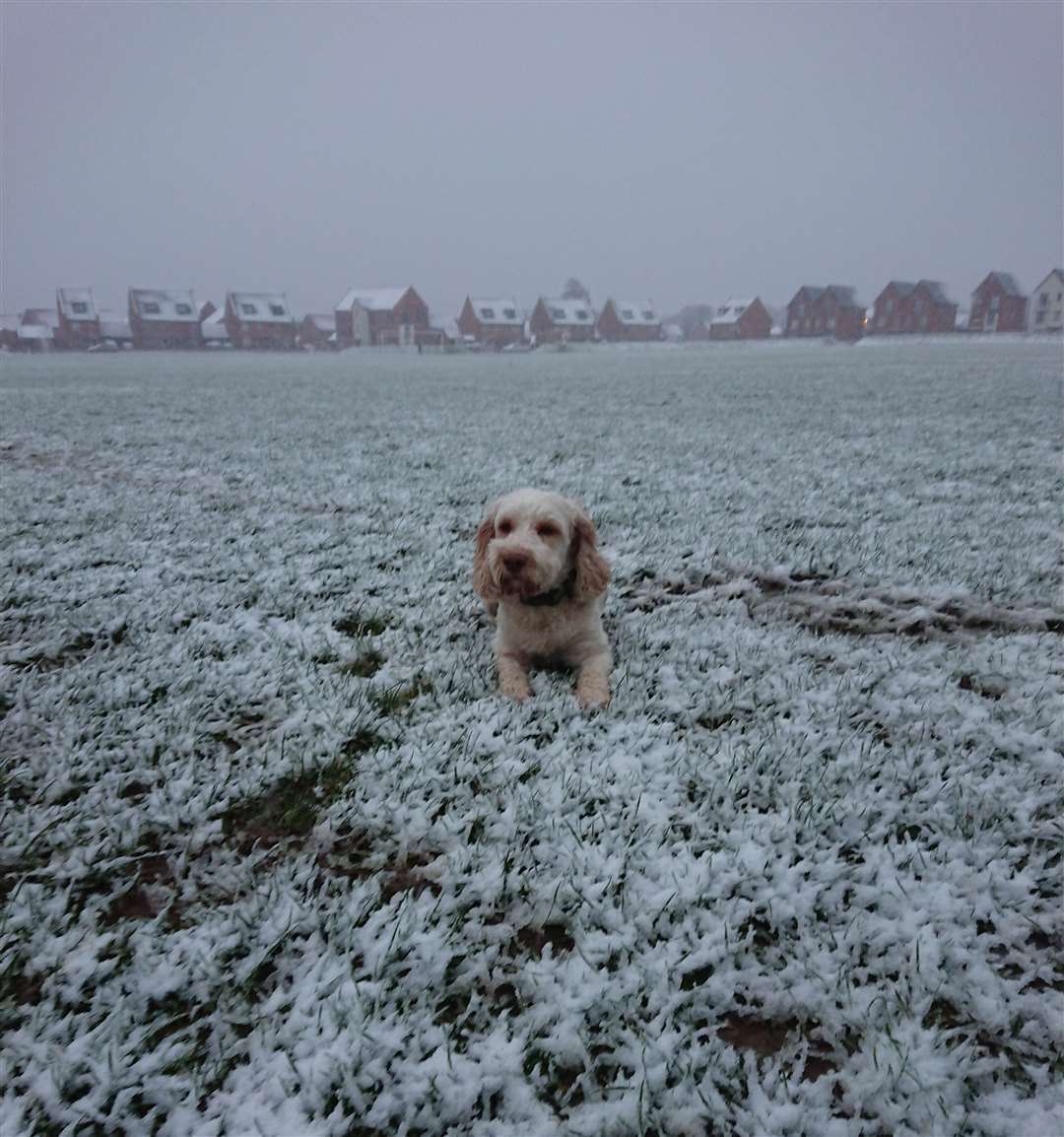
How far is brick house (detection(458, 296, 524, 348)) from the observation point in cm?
9069

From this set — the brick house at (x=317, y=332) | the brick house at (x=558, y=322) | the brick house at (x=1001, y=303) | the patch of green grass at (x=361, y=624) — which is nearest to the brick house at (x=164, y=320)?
the brick house at (x=317, y=332)

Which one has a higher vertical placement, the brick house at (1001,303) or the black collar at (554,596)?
the brick house at (1001,303)

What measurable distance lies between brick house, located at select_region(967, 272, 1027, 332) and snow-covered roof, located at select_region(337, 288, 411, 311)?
71.7 metres

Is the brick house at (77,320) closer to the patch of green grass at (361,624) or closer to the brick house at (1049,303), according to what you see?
the patch of green grass at (361,624)

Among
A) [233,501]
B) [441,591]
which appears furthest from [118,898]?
[233,501]

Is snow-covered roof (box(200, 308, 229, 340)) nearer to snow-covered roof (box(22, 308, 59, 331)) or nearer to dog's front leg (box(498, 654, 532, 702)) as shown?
snow-covered roof (box(22, 308, 59, 331))

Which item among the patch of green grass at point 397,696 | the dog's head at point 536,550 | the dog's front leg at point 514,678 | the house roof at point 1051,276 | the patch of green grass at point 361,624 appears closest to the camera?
the patch of green grass at point 397,696

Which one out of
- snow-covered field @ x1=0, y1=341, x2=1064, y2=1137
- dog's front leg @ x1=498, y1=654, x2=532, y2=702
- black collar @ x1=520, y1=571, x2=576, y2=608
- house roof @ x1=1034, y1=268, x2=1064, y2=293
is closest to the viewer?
snow-covered field @ x1=0, y1=341, x2=1064, y2=1137

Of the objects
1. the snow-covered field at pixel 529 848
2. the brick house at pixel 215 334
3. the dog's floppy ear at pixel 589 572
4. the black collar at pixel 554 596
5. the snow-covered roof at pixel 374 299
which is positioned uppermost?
the snow-covered roof at pixel 374 299

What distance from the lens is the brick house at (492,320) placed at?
9069 centimetres

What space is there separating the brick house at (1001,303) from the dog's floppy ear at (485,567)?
316 feet

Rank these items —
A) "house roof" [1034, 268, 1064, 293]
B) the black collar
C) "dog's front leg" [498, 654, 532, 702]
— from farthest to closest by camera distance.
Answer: "house roof" [1034, 268, 1064, 293], the black collar, "dog's front leg" [498, 654, 532, 702]

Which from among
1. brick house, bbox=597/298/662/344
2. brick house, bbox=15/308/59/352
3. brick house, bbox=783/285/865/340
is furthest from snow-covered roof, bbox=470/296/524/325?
brick house, bbox=15/308/59/352

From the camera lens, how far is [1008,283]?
77125 mm
